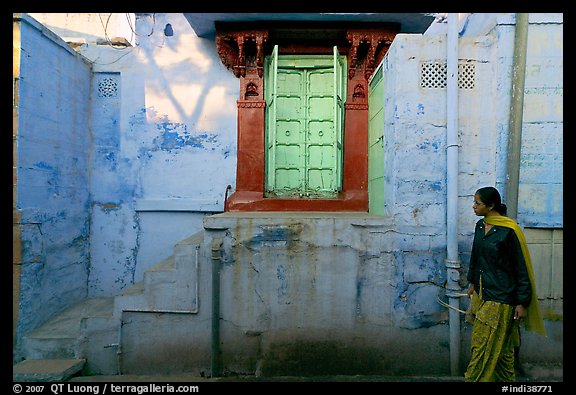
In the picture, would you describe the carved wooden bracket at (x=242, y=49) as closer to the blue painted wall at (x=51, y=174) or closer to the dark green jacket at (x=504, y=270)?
the blue painted wall at (x=51, y=174)

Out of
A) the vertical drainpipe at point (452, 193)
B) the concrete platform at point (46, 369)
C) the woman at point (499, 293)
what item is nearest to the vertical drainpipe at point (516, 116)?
the vertical drainpipe at point (452, 193)

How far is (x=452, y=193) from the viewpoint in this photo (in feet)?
11.5

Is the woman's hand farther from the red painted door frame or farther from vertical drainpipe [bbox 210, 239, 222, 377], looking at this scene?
vertical drainpipe [bbox 210, 239, 222, 377]

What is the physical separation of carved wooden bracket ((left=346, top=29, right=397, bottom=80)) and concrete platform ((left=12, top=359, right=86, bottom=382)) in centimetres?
539

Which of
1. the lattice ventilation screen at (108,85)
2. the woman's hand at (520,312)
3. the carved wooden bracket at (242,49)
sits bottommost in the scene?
the woman's hand at (520,312)

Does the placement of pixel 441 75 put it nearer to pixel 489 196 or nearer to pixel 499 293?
pixel 489 196

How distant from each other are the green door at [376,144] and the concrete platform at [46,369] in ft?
13.2

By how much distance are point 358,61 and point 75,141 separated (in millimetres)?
4579

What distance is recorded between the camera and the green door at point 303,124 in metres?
5.34

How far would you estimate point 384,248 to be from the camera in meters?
3.61

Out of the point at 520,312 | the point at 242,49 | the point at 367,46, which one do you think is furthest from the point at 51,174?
the point at 520,312

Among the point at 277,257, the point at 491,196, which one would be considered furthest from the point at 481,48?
the point at 277,257

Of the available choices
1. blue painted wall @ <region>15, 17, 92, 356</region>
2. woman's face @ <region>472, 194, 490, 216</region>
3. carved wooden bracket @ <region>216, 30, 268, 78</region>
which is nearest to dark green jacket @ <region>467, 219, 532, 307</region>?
woman's face @ <region>472, 194, 490, 216</region>
